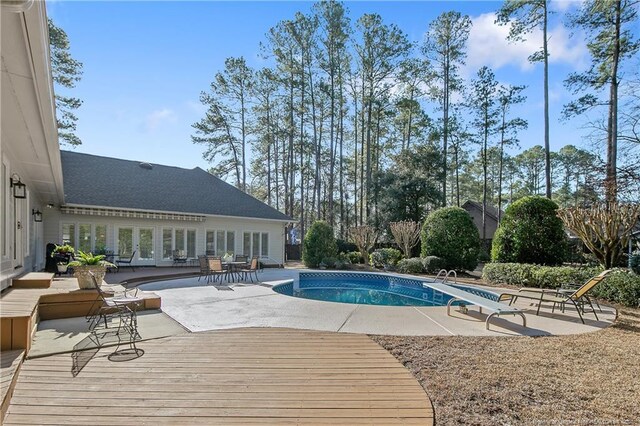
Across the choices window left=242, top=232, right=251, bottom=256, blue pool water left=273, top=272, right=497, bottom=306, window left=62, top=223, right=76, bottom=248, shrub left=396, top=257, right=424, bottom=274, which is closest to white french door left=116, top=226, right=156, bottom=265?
window left=62, top=223, right=76, bottom=248

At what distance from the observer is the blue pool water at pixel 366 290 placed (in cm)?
1117

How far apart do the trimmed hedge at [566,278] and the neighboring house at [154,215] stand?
11.7 meters

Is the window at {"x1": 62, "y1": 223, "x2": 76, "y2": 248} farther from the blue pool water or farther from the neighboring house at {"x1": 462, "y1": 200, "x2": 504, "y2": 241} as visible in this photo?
the neighboring house at {"x1": 462, "y1": 200, "x2": 504, "y2": 241}

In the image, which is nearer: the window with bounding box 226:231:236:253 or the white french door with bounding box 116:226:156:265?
the white french door with bounding box 116:226:156:265

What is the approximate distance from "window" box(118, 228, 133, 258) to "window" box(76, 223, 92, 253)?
1.16m

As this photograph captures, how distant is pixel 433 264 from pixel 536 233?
4.55m

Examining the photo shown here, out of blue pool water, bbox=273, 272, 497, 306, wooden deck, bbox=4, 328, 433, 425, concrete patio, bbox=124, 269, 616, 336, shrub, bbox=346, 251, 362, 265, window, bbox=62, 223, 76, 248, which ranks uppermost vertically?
window, bbox=62, 223, 76, 248

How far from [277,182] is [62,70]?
18.4 metres

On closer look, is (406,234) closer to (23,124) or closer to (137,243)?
(137,243)

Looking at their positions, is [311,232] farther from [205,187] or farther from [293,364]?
[293,364]

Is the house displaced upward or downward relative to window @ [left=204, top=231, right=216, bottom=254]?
upward

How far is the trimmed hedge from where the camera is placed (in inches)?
357

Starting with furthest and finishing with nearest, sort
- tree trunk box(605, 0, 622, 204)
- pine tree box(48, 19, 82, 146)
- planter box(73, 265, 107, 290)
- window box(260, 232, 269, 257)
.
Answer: window box(260, 232, 269, 257), pine tree box(48, 19, 82, 146), tree trunk box(605, 0, 622, 204), planter box(73, 265, 107, 290)

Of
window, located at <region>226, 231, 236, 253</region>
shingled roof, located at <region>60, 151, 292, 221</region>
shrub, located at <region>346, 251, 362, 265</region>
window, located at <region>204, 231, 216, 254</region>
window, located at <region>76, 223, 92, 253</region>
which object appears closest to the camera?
window, located at <region>76, 223, 92, 253</region>
